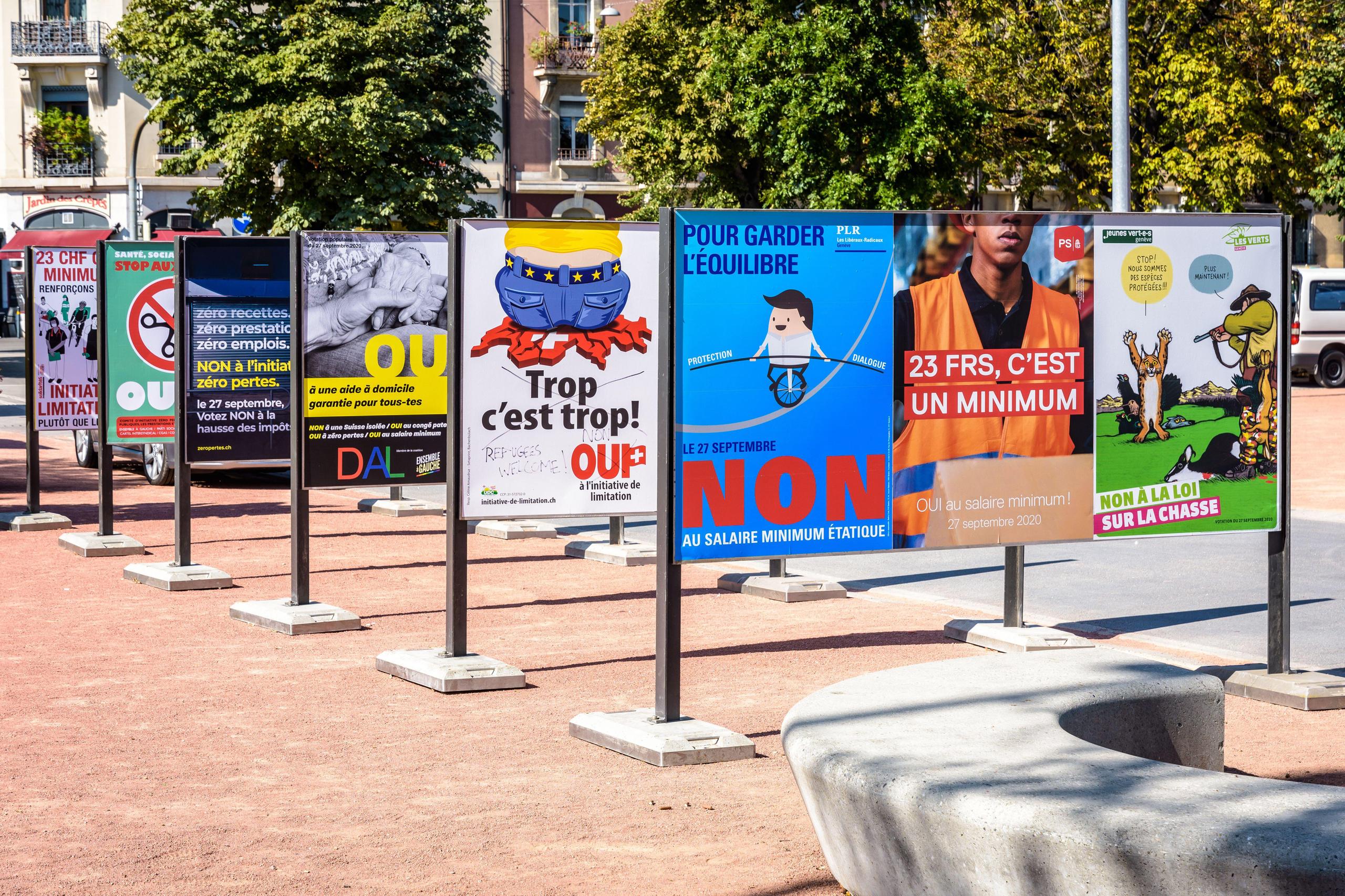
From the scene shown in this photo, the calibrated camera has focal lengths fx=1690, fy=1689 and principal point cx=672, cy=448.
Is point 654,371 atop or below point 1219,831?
atop

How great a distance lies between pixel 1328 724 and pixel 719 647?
9.96 feet

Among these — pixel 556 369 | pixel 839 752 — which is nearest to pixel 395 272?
pixel 556 369

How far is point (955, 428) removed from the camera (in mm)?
7570

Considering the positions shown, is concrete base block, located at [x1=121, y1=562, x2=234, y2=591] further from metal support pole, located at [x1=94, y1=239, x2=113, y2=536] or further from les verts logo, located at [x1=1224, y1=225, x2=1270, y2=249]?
les verts logo, located at [x1=1224, y1=225, x2=1270, y2=249]

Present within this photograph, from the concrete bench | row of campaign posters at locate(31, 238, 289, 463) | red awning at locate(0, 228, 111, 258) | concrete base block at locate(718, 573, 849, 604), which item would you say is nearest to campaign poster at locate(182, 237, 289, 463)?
row of campaign posters at locate(31, 238, 289, 463)

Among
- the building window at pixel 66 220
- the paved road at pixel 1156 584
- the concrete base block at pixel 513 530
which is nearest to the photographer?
the paved road at pixel 1156 584

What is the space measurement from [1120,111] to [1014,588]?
9.02 m

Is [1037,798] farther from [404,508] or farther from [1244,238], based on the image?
[404,508]

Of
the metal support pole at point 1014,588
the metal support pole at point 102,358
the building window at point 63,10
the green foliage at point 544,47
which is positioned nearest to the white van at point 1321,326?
the green foliage at point 544,47

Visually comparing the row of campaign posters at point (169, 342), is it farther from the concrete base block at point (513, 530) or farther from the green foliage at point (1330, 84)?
the green foliage at point (1330, 84)

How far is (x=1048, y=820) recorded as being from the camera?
3.82m

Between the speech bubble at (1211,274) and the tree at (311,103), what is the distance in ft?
104

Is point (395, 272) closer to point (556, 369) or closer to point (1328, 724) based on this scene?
point (556, 369)

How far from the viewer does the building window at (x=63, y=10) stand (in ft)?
169
